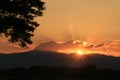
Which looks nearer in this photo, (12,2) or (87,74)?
(12,2)

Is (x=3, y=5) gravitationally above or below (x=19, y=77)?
above

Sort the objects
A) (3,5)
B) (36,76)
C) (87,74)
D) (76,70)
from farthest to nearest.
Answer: (76,70) → (87,74) → (36,76) → (3,5)

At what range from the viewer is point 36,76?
64.7 metres

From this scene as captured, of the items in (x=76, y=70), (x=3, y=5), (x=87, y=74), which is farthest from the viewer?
(x=76, y=70)

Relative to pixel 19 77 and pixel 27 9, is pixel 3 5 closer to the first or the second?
pixel 27 9

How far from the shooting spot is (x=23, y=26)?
6319 cm

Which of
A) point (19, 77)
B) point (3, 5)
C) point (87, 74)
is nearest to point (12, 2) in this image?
point (3, 5)

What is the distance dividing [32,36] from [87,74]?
10.6 metres

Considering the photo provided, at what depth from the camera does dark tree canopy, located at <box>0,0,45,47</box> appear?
61.6 meters

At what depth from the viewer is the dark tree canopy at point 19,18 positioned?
202ft

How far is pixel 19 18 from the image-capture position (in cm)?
6297

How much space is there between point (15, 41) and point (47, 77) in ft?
18.1

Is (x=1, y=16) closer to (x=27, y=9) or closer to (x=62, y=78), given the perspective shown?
(x=27, y=9)

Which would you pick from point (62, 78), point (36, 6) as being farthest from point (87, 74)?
point (36, 6)
